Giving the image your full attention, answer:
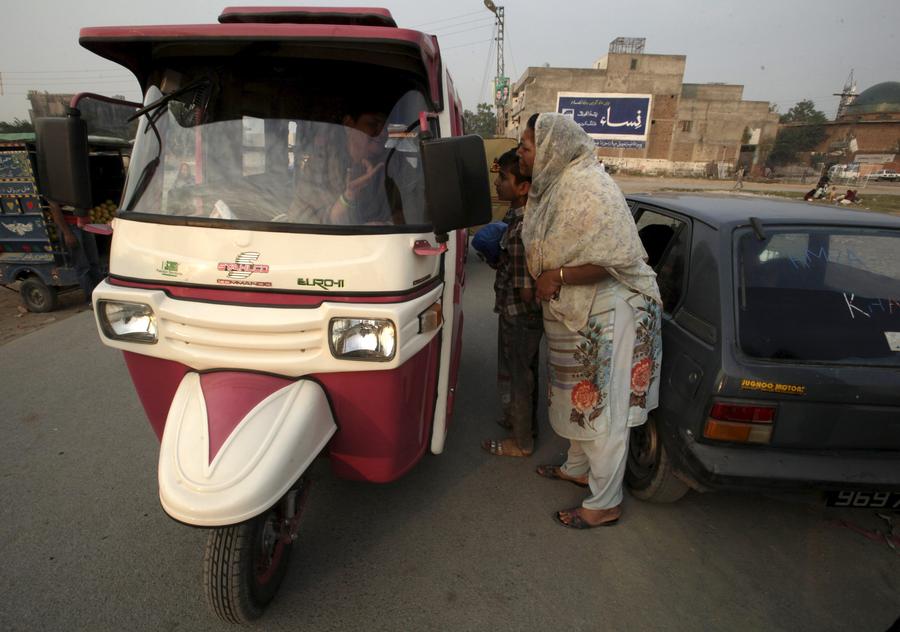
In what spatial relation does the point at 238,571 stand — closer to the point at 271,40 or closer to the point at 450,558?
the point at 450,558

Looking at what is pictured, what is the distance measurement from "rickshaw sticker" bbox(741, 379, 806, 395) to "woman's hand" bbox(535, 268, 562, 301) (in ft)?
2.94

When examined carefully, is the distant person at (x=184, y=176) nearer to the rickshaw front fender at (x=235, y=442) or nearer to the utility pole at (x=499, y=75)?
the rickshaw front fender at (x=235, y=442)

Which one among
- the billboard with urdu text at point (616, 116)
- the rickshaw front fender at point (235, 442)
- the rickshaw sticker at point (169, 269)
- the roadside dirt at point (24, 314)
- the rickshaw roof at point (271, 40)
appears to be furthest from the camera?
the billboard with urdu text at point (616, 116)

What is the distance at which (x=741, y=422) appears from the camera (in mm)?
2107

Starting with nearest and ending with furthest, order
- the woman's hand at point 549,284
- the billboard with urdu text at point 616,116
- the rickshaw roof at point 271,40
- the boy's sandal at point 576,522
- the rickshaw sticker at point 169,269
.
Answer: the rickshaw roof at point 271,40 → the rickshaw sticker at point 169,269 → the woman's hand at point 549,284 → the boy's sandal at point 576,522 → the billboard with urdu text at point 616,116

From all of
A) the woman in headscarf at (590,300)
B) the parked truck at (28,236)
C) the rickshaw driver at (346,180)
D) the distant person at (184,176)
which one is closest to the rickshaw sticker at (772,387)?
the woman in headscarf at (590,300)

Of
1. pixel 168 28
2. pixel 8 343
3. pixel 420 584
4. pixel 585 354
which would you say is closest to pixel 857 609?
pixel 585 354

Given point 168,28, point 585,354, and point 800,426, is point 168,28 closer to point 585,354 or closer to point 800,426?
point 585,354

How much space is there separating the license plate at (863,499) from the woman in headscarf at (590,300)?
85 cm

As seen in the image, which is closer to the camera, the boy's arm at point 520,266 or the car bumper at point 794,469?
the car bumper at point 794,469

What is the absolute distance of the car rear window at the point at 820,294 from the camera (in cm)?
214

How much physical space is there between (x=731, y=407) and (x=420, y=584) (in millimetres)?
1601

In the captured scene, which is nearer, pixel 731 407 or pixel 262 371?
pixel 262 371

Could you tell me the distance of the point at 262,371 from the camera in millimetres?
1838
